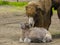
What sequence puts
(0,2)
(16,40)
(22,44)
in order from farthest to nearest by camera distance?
(0,2) → (16,40) → (22,44)

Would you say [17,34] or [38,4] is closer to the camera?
[38,4]

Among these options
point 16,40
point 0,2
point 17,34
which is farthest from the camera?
point 0,2

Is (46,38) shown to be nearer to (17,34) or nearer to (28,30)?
(28,30)

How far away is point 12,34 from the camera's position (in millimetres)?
8289

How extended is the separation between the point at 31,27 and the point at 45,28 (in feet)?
2.63

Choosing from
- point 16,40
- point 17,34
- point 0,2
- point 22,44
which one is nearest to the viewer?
point 22,44

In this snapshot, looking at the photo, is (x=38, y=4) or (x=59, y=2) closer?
(x=38, y=4)

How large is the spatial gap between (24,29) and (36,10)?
515 millimetres

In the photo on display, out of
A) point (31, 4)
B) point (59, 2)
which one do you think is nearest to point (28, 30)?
point (31, 4)

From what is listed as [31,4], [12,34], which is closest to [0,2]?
[12,34]

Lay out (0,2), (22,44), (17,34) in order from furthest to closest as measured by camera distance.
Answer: (0,2) < (17,34) < (22,44)

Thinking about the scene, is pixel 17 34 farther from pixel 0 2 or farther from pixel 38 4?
pixel 0 2

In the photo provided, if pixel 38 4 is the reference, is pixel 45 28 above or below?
below

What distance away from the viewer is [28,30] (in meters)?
7.00
